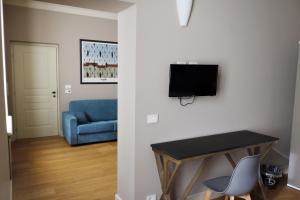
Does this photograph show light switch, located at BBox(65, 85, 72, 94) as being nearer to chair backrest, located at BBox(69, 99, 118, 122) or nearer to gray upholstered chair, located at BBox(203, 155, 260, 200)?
chair backrest, located at BBox(69, 99, 118, 122)

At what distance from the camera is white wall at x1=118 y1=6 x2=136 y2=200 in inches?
95.3

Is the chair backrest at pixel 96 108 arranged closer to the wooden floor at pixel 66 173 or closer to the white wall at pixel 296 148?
the wooden floor at pixel 66 173

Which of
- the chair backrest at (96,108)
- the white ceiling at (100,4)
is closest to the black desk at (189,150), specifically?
the white ceiling at (100,4)

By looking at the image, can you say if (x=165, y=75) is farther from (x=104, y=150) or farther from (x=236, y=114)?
(x=104, y=150)

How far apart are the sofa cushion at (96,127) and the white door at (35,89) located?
1.10 m

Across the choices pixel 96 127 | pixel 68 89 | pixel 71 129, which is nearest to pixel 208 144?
pixel 96 127

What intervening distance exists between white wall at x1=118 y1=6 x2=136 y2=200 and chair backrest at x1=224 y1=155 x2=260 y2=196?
3.14 feet

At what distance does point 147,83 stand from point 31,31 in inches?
152

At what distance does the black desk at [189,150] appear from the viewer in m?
2.30

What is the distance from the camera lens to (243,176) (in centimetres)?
221

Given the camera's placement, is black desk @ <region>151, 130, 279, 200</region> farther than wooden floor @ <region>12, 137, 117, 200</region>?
No

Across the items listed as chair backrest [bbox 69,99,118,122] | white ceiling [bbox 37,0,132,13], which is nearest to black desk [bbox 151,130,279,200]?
white ceiling [bbox 37,0,132,13]

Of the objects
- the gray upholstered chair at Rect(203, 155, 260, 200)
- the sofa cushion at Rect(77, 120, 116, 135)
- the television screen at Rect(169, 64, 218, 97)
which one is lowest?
the sofa cushion at Rect(77, 120, 116, 135)

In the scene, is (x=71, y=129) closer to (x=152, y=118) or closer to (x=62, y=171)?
(x=62, y=171)
